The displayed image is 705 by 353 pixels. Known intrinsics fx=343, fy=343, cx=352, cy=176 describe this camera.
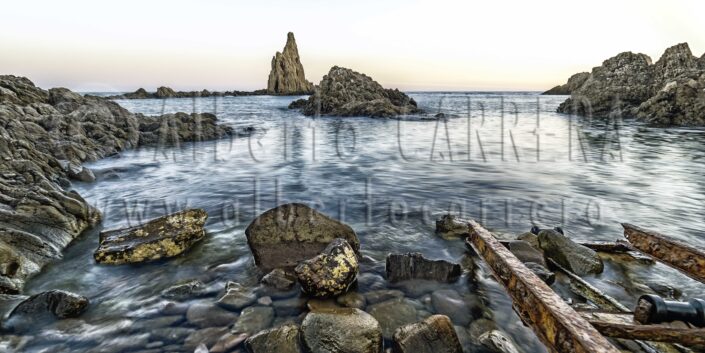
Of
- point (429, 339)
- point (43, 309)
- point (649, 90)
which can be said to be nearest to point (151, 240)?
point (43, 309)

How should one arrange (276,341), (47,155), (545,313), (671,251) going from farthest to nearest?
(47,155) < (671,251) < (276,341) < (545,313)

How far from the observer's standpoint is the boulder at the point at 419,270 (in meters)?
5.09

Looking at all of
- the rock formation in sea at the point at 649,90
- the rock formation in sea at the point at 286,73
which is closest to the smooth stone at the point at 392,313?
the rock formation in sea at the point at 649,90

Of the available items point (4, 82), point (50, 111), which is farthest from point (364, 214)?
point (4, 82)

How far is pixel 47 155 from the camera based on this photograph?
11992 mm

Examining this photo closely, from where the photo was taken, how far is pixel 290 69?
159 metres

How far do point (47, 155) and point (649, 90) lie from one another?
58.7 metres

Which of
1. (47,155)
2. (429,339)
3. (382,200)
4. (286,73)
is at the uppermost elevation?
(286,73)

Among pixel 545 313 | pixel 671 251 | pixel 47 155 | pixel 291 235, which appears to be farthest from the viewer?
pixel 47 155

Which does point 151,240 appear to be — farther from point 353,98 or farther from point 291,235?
point 353,98

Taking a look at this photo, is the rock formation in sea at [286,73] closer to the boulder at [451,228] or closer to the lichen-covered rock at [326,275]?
the boulder at [451,228]

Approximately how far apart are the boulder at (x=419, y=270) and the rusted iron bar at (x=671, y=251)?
2395 millimetres

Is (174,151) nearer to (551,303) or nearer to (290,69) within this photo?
(551,303)

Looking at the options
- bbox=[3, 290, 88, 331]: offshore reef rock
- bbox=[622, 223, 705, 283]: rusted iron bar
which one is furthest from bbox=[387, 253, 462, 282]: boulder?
bbox=[3, 290, 88, 331]: offshore reef rock
